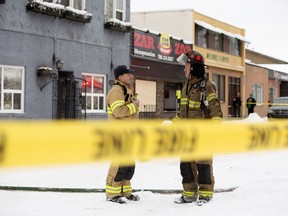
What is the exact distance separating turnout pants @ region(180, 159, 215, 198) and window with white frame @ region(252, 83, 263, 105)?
33.2 meters

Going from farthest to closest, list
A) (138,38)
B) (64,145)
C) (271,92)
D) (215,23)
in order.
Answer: (271,92) → (215,23) → (138,38) → (64,145)

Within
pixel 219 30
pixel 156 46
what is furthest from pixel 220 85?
pixel 156 46

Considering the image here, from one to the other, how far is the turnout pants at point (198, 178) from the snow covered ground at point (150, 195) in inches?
7.4

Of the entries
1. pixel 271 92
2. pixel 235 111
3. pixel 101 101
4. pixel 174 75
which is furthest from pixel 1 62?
pixel 271 92

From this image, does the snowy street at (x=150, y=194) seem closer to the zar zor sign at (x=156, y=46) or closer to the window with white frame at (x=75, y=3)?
the window with white frame at (x=75, y=3)

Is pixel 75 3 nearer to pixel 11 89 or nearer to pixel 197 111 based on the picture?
pixel 11 89

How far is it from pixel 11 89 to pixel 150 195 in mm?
9481

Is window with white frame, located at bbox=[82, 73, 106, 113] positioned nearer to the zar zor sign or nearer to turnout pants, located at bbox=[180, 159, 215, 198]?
the zar zor sign

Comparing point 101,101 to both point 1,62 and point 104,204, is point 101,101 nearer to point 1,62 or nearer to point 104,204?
point 1,62

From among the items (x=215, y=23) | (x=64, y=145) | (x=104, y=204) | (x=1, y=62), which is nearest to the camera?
(x=64, y=145)

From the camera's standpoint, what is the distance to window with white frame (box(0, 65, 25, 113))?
46.2ft

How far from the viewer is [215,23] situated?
31.6 m

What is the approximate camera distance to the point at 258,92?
38875 mm

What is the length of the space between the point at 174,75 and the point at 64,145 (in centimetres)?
2338
